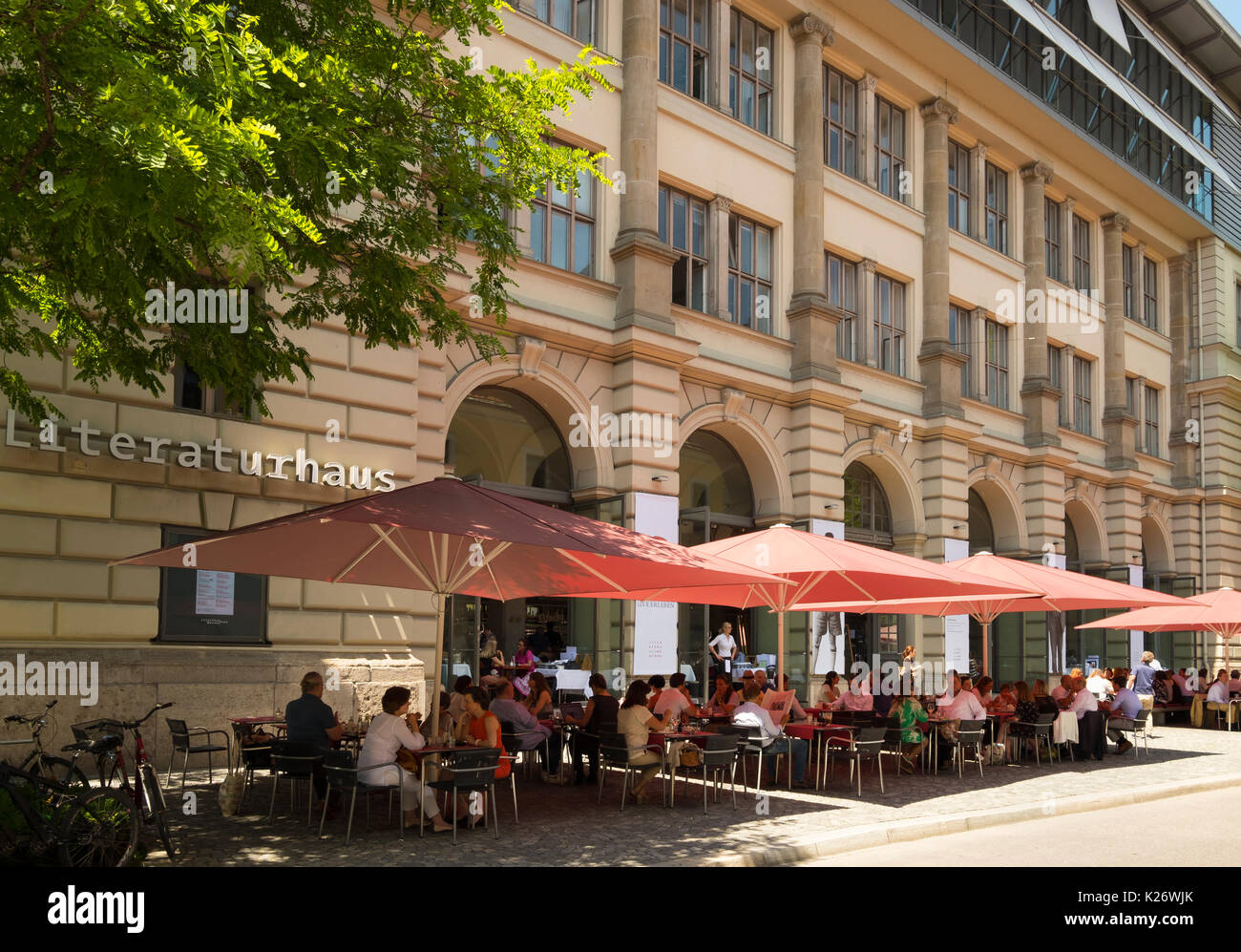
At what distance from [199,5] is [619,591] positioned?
291 inches

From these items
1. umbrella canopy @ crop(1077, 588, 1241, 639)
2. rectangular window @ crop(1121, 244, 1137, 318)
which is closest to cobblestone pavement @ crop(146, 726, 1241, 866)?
umbrella canopy @ crop(1077, 588, 1241, 639)

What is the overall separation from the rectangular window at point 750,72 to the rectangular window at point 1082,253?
1474cm

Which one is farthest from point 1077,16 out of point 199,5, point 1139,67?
point 199,5

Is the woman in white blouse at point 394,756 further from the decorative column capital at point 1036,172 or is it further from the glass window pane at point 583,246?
the decorative column capital at point 1036,172

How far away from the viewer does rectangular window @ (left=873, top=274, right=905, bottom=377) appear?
27.3 m

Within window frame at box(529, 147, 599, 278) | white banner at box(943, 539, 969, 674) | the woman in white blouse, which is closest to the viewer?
the woman in white blouse

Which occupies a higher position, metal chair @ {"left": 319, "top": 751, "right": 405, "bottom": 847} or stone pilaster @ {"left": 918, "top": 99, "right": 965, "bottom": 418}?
stone pilaster @ {"left": 918, "top": 99, "right": 965, "bottom": 418}

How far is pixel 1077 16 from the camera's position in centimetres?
3344

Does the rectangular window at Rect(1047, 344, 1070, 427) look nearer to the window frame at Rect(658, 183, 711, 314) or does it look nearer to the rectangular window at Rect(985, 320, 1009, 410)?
the rectangular window at Rect(985, 320, 1009, 410)

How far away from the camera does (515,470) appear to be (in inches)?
803

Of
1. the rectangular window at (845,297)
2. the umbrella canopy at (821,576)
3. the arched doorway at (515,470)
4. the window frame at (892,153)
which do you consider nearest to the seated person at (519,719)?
the umbrella canopy at (821,576)

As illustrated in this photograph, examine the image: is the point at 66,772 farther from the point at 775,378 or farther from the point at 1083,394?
the point at 1083,394

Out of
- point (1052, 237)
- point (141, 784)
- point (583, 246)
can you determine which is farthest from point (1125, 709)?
point (1052, 237)
